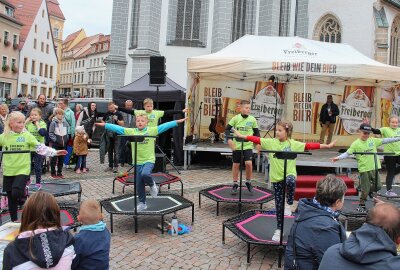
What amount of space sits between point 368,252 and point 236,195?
5131 mm

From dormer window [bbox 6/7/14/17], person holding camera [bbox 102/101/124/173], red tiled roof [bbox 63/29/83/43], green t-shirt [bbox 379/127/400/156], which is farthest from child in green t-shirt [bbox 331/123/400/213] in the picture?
red tiled roof [bbox 63/29/83/43]

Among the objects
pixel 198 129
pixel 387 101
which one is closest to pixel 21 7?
pixel 198 129

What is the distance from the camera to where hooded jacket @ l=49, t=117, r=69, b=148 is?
10038 mm

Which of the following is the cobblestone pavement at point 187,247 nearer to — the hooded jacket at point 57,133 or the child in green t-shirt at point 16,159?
the child in green t-shirt at point 16,159

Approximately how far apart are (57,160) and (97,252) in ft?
25.9

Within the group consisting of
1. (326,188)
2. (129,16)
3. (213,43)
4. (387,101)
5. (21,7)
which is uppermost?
(21,7)

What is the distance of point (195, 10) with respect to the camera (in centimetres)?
2266

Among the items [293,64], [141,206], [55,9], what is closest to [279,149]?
[141,206]

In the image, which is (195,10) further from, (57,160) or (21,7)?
(21,7)

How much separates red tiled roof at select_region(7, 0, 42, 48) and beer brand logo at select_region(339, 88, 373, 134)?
150 feet

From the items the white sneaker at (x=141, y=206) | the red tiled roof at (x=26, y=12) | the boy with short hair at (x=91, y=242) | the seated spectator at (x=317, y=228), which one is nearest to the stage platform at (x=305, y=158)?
the white sneaker at (x=141, y=206)

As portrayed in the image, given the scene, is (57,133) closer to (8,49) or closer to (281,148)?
(281,148)

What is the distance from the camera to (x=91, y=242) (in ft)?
10.6

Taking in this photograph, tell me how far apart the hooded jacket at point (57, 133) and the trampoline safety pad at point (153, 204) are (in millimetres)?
3817
